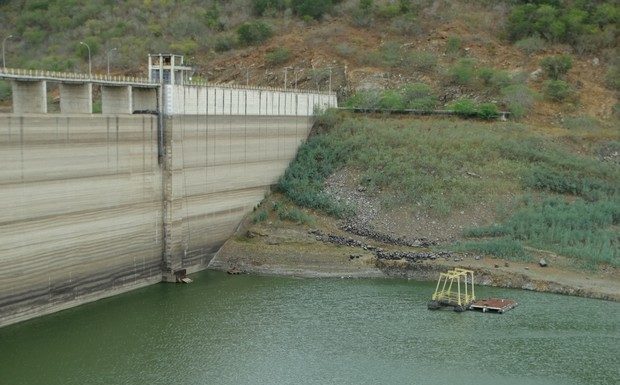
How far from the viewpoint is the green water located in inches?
980

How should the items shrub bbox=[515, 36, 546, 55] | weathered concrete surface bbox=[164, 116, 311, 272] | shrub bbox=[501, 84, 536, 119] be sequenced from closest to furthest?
weathered concrete surface bbox=[164, 116, 311, 272] → shrub bbox=[501, 84, 536, 119] → shrub bbox=[515, 36, 546, 55]

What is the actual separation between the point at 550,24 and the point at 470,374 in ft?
140

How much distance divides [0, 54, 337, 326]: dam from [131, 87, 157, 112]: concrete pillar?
0.17 ft

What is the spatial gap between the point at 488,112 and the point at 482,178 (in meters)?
8.28

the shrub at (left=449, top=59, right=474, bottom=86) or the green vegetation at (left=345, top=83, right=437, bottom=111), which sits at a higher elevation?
the shrub at (left=449, top=59, right=474, bottom=86)

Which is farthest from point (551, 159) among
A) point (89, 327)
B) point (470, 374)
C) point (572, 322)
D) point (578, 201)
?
point (89, 327)

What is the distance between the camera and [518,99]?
5203 centimetres

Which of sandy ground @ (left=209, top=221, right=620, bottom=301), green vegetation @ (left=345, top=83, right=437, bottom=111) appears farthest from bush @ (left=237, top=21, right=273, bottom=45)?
sandy ground @ (left=209, top=221, right=620, bottom=301)

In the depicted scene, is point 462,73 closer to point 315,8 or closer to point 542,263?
point 315,8

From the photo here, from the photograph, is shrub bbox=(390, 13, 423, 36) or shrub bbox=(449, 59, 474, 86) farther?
shrub bbox=(390, 13, 423, 36)

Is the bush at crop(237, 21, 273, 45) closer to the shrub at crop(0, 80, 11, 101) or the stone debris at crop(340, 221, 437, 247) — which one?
the shrub at crop(0, 80, 11, 101)

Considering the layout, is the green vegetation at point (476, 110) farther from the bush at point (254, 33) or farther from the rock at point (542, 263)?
the bush at point (254, 33)

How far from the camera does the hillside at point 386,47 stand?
5509 centimetres

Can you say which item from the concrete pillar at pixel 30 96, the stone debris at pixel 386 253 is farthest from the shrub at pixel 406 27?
the concrete pillar at pixel 30 96
